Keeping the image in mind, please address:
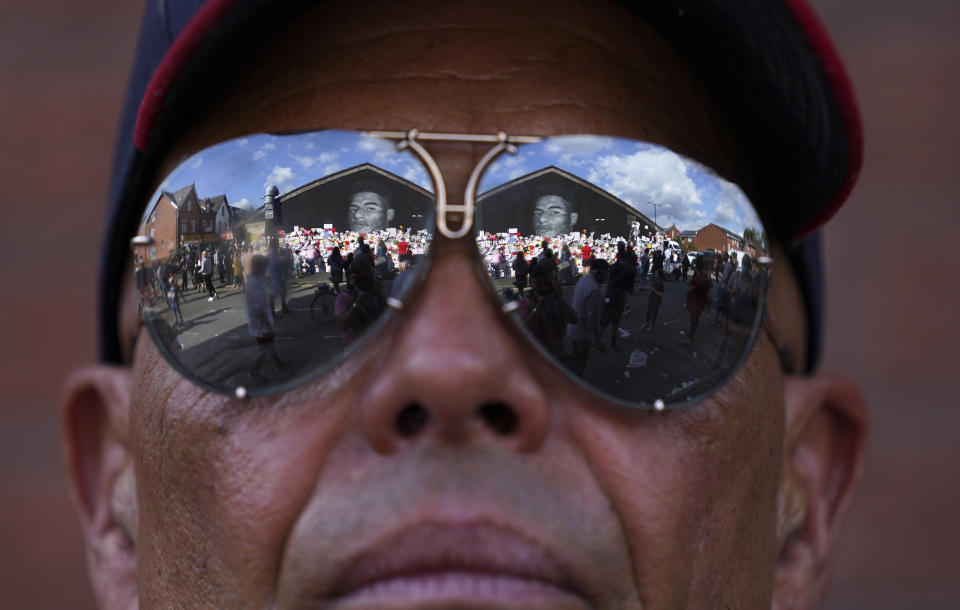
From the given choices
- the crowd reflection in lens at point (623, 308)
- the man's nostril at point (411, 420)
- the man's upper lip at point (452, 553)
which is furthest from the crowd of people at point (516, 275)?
the man's upper lip at point (452, 553)

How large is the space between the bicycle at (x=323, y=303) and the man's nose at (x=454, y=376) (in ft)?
0.28

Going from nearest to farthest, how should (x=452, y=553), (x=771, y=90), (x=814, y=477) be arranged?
(x=452, y=553), (x=771, y=90), (x=814, y=477)

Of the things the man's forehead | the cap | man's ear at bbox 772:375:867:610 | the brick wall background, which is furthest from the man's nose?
the brick wall background

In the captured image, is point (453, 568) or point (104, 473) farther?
point (104, 473)

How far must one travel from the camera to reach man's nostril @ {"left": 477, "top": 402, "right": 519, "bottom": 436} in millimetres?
871

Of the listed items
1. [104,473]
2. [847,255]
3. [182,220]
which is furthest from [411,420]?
[847,255]

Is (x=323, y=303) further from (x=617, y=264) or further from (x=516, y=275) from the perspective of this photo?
(x=617, y=264)

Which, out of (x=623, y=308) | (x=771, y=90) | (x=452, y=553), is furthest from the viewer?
(x=771, y=90)

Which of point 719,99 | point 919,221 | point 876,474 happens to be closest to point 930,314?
point 919,221

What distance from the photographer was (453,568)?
0.83m

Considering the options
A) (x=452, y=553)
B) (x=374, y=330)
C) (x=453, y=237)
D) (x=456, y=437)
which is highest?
(x=453, y=237)

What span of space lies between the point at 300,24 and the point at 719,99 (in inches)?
24.6

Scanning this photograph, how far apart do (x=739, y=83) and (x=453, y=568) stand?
79 cm

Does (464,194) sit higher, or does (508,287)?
(464,194)
